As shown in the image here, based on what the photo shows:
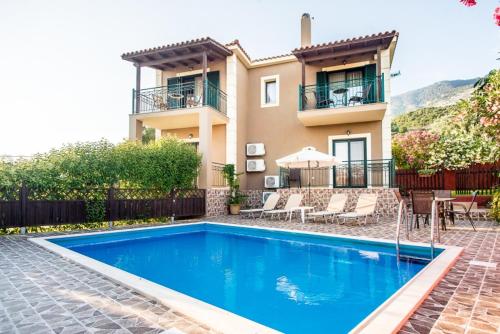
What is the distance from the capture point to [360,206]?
9906 mm

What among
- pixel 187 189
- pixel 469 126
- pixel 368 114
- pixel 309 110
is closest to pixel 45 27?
pixel 187 189

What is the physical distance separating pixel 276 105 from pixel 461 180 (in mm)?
9599

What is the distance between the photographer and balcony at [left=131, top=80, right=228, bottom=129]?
41.2 ft

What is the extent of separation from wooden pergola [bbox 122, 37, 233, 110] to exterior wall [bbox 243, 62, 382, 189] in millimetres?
2565

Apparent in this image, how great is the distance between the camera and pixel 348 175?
42.0ft

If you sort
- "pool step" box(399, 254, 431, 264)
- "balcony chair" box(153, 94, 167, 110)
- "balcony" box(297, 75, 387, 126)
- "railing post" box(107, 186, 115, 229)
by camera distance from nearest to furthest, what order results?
"pool step" box(399, 254, 431, 264)
"railing post" box(107, 186, 115, 229)
"balcony" box(297, 75, 387, 126)
"balcony chair" box(153, 94, 167, 110)

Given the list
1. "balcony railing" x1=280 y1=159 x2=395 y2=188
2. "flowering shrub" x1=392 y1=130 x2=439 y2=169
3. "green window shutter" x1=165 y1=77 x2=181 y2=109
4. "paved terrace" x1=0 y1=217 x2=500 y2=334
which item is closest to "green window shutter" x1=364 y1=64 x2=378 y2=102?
"balcony railing" x1=280 y1=159 x2=395 y2=188

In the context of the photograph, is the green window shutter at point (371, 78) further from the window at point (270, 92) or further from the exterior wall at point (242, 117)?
the exterior wall at point (242, 117)

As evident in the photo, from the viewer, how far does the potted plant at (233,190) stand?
41.8ft

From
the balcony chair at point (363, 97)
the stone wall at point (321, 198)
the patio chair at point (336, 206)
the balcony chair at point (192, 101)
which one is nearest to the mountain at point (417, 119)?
the balcony chair at point (363, 97)

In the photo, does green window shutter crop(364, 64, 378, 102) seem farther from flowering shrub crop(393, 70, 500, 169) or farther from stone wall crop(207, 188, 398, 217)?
stone wall crop(207, 188, 398, 217)

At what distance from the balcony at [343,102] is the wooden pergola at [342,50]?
0.86 metres

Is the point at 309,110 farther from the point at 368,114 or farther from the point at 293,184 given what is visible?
the point at 293,184

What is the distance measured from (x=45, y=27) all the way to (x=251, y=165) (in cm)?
1052
